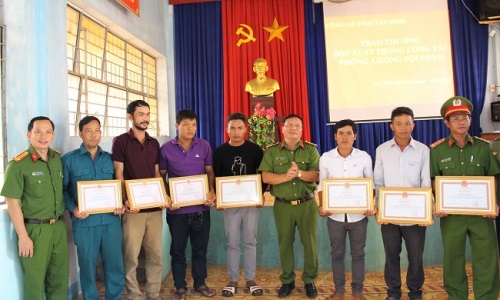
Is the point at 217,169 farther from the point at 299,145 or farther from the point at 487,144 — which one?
the point at 487,144

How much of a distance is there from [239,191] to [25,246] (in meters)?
1.38

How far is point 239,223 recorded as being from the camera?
301 cm

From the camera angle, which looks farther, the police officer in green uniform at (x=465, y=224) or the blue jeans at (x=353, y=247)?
the blue jeans at (x=353, y=247)

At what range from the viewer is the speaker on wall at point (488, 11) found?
5.64m

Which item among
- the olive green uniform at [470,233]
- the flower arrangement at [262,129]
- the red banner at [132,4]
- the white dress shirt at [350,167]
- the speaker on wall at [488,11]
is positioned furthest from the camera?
the speaker on wall at [488,11]

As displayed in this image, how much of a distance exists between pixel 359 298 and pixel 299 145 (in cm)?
114

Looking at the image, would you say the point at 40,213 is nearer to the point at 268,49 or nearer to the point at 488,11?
the point at 268,49

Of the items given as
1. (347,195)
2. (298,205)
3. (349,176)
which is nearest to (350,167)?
(349,176)

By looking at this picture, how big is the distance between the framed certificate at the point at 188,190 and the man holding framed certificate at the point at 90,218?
37 cm

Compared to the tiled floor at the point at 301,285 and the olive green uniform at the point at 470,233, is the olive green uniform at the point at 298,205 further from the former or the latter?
the olive green uniform at the point at 470,233

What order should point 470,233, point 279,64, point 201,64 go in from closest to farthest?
point 470,233, point 279,64, point 201,64

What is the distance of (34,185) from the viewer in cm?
227

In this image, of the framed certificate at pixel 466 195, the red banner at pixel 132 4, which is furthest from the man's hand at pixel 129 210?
the red banner at pixel 132 4

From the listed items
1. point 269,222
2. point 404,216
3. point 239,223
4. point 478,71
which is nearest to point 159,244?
point 239,223
